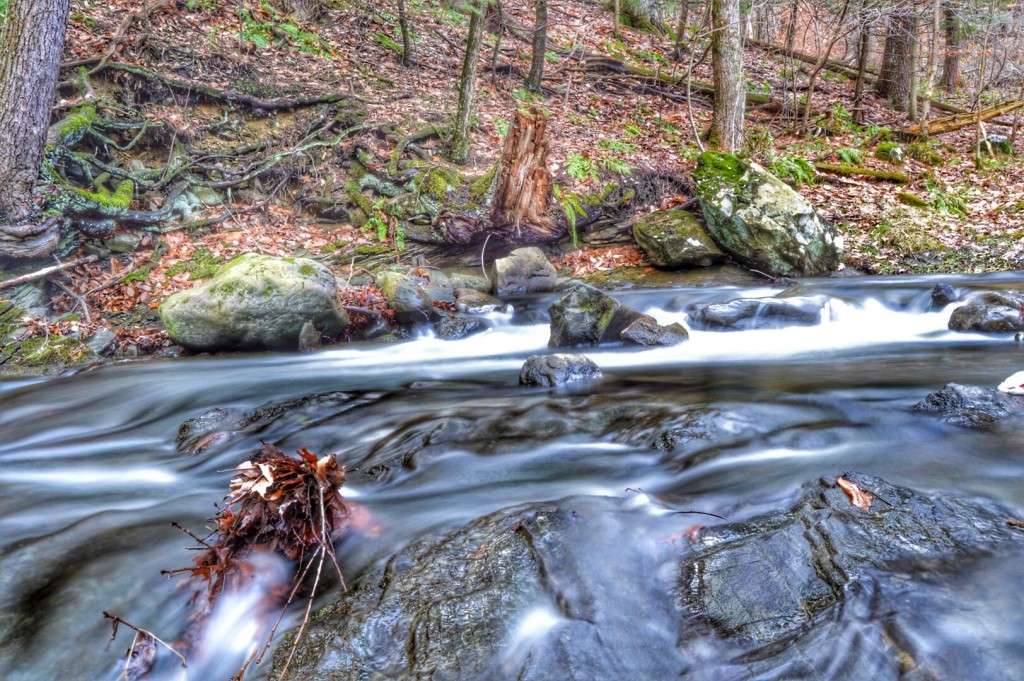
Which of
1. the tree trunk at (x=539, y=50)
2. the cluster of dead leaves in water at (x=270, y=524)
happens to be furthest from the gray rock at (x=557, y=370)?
the tree trunk at (x=539, y=50)

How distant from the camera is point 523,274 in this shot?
30.9 feet

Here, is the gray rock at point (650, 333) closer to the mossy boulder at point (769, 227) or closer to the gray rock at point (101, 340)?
the mossy boulder at point (769, 227)

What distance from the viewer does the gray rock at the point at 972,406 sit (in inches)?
149

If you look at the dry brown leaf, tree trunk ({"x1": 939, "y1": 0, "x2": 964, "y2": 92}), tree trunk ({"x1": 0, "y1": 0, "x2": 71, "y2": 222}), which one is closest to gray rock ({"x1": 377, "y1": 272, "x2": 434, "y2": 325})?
tree trunk ({"x1": 0, "y1": 0, "x2": 71, "y2": 222})

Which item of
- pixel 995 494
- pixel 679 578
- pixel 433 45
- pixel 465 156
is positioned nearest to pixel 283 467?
pixel 679 578

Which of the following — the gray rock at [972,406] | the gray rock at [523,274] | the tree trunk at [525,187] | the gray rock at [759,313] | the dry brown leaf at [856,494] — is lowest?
the dry brown leaf at [856,494]

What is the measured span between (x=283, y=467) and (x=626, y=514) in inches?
60.7

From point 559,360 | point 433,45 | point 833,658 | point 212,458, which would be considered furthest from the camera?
point 433,45

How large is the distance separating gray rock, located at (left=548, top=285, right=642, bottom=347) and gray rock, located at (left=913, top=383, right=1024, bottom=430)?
3.34 m

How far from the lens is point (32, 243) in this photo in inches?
313

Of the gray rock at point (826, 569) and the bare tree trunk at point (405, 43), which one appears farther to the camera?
the bare tree trunk at point (405, 43)

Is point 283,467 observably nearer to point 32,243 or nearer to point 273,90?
point 32,243

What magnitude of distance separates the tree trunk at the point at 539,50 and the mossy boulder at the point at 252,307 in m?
8.42

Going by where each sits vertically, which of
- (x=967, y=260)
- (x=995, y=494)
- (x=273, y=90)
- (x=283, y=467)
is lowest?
(x=995, y=494)
